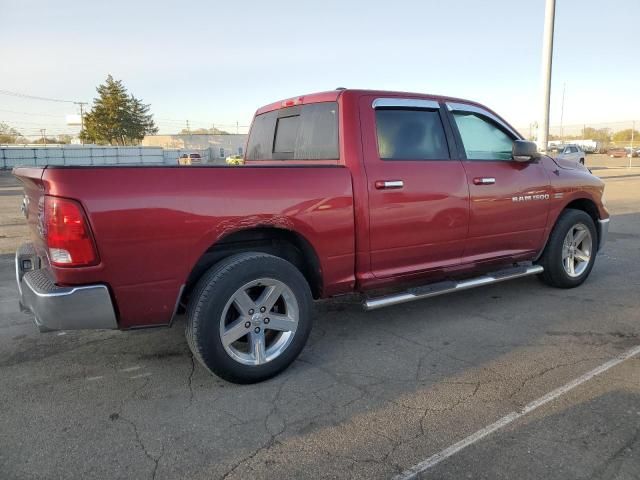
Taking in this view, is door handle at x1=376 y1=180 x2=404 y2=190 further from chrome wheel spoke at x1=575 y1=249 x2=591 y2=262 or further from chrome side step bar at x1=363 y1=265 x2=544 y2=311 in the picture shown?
chrome wheel spoke at x1=575 y1=249 x2=591 y2=262

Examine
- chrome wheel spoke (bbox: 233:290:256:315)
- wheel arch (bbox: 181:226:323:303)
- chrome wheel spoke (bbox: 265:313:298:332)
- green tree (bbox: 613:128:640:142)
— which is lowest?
chrome wheel spoke (bbox: 265:313:298:332)

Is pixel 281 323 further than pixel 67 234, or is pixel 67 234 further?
pixel 281 323

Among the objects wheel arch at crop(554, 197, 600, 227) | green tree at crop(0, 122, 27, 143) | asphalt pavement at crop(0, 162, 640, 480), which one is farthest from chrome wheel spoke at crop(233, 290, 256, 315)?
green tree at crop(0, 122, 27, 143)

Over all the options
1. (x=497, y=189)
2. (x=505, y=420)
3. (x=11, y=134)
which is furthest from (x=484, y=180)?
(x=11, y=134)

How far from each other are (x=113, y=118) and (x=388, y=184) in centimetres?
7847

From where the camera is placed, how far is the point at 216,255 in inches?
134

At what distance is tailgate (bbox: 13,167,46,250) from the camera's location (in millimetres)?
2891

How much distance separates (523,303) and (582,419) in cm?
229

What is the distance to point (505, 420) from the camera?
285 cm

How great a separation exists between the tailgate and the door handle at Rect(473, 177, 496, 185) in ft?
10.9

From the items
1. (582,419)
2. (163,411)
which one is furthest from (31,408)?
(582,419)

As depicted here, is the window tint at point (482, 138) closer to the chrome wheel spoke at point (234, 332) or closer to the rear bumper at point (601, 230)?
the rear bumper at point (601, 230)

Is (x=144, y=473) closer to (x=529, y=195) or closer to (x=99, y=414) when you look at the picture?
(x=99, y=414)

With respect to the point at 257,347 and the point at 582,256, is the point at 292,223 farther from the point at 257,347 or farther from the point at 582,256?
the point at 582,256
